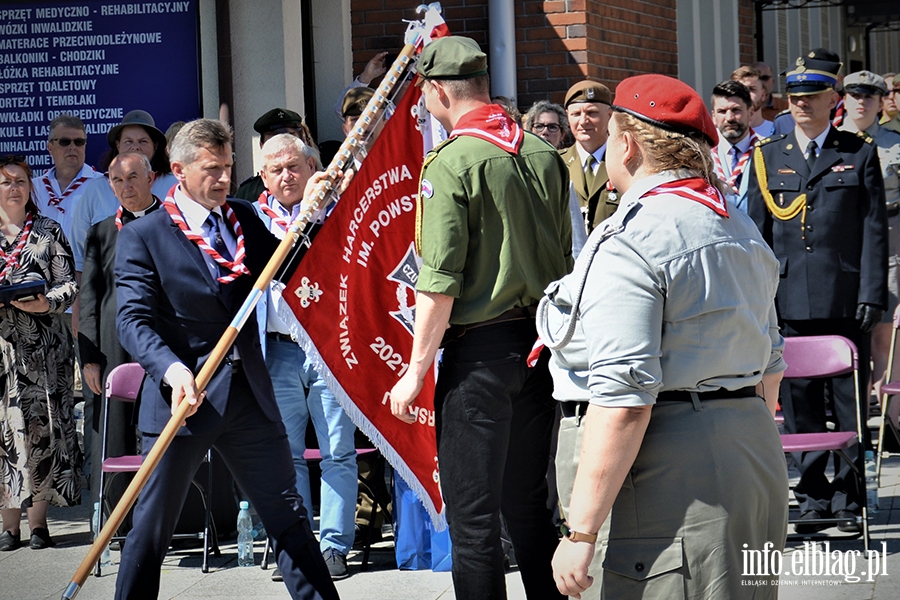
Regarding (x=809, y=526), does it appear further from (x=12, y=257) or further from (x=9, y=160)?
(x=9, y=160)

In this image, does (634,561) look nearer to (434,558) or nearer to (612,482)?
(612,482)

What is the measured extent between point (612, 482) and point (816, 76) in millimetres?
4256

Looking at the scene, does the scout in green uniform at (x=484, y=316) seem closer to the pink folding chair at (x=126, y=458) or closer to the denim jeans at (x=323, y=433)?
the denim jeans at (x=323, y=433)

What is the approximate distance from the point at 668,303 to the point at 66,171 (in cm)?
656

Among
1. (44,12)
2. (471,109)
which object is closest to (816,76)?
(471,109)

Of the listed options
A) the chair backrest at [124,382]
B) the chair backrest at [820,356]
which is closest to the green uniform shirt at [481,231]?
the chair backrest at [820,356]

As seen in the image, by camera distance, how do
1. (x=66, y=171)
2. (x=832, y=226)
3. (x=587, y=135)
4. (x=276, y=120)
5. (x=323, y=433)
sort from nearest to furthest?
(x=323, y=433) < (x=832, y=226) < (x=587, y=135) < (x=276, y=120) < (x=66, y=171)

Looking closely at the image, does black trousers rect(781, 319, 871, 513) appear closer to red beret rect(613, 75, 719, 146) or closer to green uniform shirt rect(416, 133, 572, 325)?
green uniform shirt rect(416, 133, 572, 325)

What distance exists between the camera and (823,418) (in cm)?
636

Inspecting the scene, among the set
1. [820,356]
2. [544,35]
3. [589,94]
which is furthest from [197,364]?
[544,35]

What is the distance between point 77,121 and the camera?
8430 mm

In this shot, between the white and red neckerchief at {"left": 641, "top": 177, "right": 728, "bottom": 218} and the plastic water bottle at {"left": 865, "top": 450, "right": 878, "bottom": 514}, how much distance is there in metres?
4.06

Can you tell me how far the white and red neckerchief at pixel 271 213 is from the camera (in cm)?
606

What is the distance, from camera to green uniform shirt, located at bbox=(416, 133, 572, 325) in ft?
13.1
